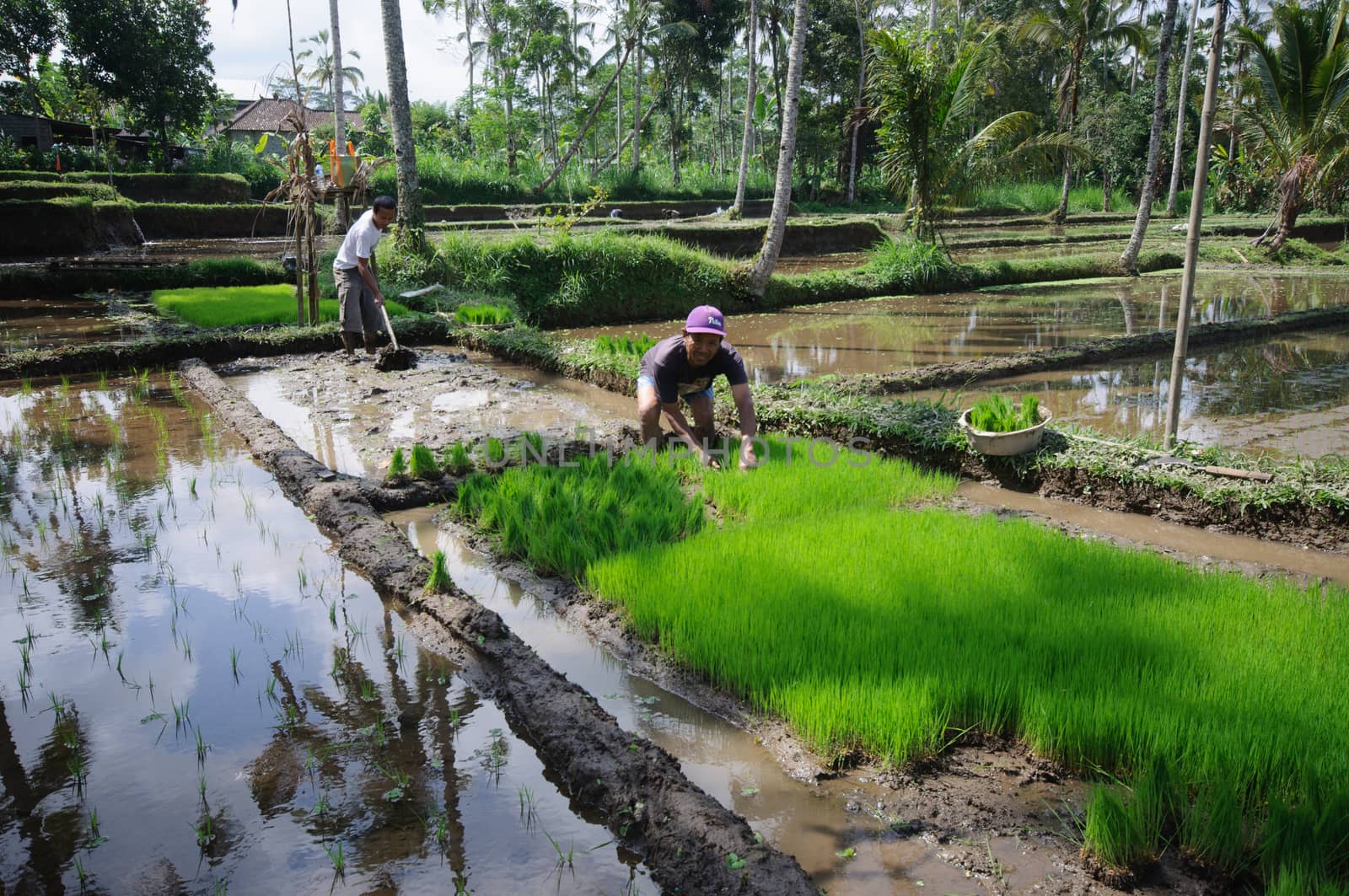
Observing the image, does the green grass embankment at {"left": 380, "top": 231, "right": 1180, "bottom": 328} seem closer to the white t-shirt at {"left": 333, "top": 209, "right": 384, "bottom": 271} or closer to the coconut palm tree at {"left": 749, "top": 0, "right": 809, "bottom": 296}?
the coconut palm tree at {"left": 749, "top": 0, "right": 809, "bottom": 296}

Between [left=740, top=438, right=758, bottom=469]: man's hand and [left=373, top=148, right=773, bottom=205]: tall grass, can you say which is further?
[left=373, top=148, right=773, bottom=205]: tall grass

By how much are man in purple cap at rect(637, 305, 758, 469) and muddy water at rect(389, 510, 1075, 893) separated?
1.97 metres

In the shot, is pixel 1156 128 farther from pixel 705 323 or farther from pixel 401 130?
pixel 705 323

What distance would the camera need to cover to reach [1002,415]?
5.49 m

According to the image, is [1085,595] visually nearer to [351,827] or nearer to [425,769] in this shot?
[425,769]

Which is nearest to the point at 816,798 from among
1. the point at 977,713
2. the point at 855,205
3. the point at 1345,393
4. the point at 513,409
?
the point at 977,713

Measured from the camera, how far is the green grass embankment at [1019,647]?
2232 millimetres

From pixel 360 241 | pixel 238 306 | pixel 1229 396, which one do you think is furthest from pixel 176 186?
pixel 1229 396

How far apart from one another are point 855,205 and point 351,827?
31954 mm

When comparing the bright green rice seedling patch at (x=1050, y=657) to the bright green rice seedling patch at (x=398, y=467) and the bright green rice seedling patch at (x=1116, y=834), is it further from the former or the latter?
the bright green rice seedling patch at (x=398, y=467)

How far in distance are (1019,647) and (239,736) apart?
253 centimetres

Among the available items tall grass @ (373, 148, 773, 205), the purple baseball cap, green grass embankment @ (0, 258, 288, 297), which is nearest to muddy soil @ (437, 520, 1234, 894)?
the purple baseball cap

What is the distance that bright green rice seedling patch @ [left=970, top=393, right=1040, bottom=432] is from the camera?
5.38 m

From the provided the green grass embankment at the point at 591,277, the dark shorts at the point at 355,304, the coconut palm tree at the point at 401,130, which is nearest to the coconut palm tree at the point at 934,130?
the green grass embankment at the point at 591,277
